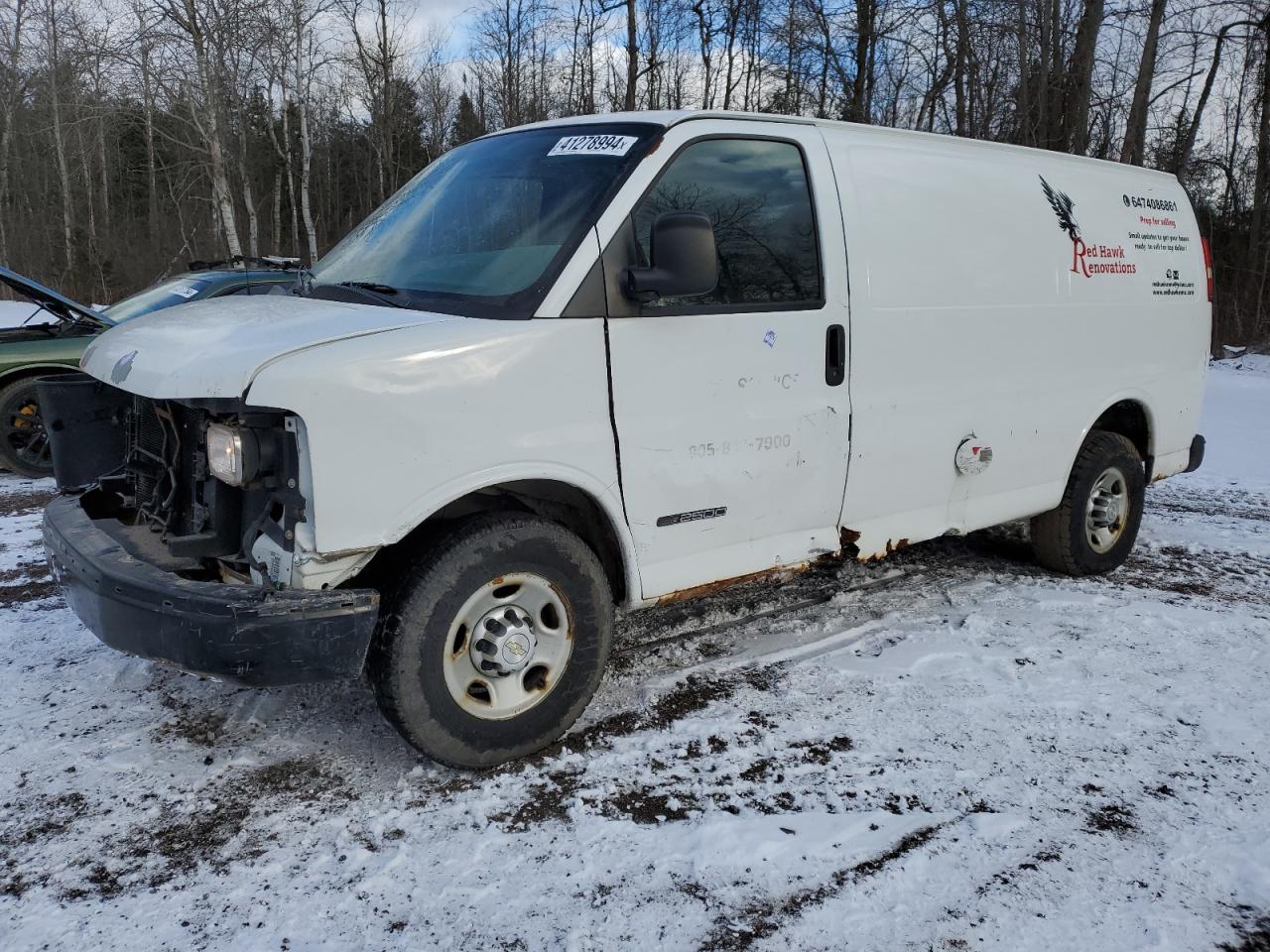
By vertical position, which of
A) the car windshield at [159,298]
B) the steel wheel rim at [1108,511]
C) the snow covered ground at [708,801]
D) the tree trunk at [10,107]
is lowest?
the snow covered ground at [708,801]

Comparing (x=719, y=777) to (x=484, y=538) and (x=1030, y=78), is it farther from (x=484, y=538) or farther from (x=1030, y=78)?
(x=1030, y=78)

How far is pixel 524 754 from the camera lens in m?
3.35

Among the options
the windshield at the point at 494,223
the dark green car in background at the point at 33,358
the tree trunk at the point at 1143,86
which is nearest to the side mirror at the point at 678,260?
the windshield at the point at 494,223

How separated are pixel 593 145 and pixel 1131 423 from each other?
3842 millimetres

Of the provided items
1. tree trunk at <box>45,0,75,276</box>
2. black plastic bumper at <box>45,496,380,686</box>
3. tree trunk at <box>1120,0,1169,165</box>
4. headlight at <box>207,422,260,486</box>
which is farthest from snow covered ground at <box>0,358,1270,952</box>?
tree trunk at <box>45,0,75,276</box>

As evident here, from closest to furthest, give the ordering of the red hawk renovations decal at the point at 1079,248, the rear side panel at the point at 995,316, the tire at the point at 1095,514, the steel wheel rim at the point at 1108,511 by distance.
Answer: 1. the rear side panel at the point at 995,316
2. the red hawk renovations decal at the point at 1079,248
3. the tire at the point at 1095,514
4. the steel wheel rim at the point at 1108,511

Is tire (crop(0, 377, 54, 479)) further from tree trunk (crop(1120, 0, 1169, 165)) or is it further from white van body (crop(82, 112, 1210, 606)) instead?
tree trunk (crop(1120, 0, 1169, 165))

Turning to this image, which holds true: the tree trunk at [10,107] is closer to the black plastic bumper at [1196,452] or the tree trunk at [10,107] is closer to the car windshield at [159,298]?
the car windshield at [159,298]

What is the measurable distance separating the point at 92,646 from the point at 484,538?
7.76 feet

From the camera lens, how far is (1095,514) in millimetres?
5508

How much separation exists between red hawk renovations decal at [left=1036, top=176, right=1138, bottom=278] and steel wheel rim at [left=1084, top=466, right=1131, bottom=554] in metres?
1.15

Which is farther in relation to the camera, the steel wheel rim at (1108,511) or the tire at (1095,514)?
the steel wheel rim at (1108,511)

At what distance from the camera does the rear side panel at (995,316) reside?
4.09 metres

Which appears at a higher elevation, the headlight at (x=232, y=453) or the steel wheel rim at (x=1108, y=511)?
the headlight at (x=232, y=453)
